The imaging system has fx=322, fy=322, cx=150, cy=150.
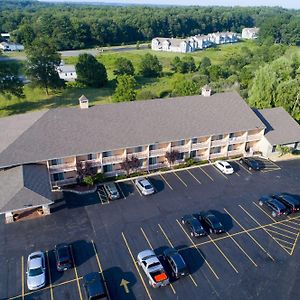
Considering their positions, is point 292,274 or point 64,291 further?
point 292,274

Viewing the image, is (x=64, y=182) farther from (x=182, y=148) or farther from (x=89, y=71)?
(x=89, y=71)

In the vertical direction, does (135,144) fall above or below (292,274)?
above

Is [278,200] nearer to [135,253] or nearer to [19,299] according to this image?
[135,253]

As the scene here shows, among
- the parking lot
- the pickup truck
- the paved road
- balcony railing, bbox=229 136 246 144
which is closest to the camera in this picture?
the pickup truck

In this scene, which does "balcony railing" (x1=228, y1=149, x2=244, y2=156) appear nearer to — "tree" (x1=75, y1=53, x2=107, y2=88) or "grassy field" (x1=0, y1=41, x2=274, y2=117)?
"grassy field" (x1=0, y1=41, x2=274, y2=117)

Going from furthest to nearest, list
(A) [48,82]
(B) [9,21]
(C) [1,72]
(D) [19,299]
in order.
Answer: (B) [9,21]
(A) [48,82]
(C) [1,72]
(D) [19,299]

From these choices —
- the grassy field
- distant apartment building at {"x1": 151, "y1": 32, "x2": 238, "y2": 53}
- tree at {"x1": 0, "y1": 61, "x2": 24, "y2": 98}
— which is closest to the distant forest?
distant apartment building at {"x1": 151, "y1": 32, "x2": 238, "y2": 53}

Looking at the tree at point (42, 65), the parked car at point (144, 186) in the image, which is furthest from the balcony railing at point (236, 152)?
the tree at point (42, 65)

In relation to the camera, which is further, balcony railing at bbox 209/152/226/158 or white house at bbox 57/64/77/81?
white house at bbox 57/64/77/81

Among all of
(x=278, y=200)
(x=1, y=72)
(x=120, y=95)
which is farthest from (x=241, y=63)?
(x=278, y=200)
